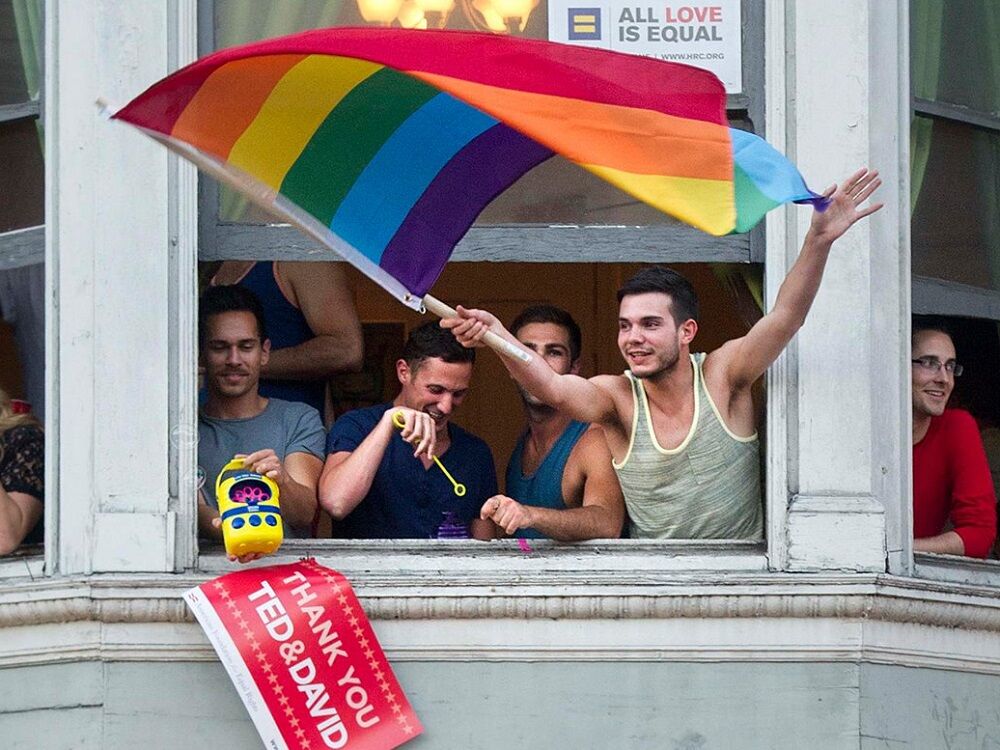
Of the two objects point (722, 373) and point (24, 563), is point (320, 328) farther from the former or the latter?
point (722, 373)

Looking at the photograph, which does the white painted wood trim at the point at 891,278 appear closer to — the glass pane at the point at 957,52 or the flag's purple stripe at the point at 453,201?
the glass pane at the point at 957,52

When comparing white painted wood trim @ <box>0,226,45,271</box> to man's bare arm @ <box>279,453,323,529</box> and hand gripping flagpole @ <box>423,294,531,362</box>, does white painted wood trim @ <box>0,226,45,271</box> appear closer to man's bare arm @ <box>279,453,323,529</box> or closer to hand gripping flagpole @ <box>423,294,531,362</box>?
man's bare arm @ <box>279,453,323,529</box>

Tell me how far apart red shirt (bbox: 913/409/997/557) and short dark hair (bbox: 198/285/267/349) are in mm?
2331

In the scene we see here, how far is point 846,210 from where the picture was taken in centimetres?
755

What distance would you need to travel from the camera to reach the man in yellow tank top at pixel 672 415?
8047mm

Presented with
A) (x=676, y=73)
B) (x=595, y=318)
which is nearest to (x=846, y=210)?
(x=676, y=73)

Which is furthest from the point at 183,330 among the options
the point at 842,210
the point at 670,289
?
the point at 842,210

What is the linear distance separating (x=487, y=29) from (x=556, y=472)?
1556 millimetres

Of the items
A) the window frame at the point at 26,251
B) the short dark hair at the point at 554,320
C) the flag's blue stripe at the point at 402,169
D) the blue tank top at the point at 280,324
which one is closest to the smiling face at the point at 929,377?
the short dark hair at the point at 554,320

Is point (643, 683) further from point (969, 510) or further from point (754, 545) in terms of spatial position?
point (969, 510)

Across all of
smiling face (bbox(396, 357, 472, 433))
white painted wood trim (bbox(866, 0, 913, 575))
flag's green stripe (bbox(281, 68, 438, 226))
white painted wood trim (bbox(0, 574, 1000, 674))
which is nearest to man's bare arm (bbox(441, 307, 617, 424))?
smiling face (bbox(396, 357, 472, 433))

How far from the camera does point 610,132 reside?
7.23 meters

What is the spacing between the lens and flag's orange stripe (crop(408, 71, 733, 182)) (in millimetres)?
7141

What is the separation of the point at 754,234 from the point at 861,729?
1718 mm
